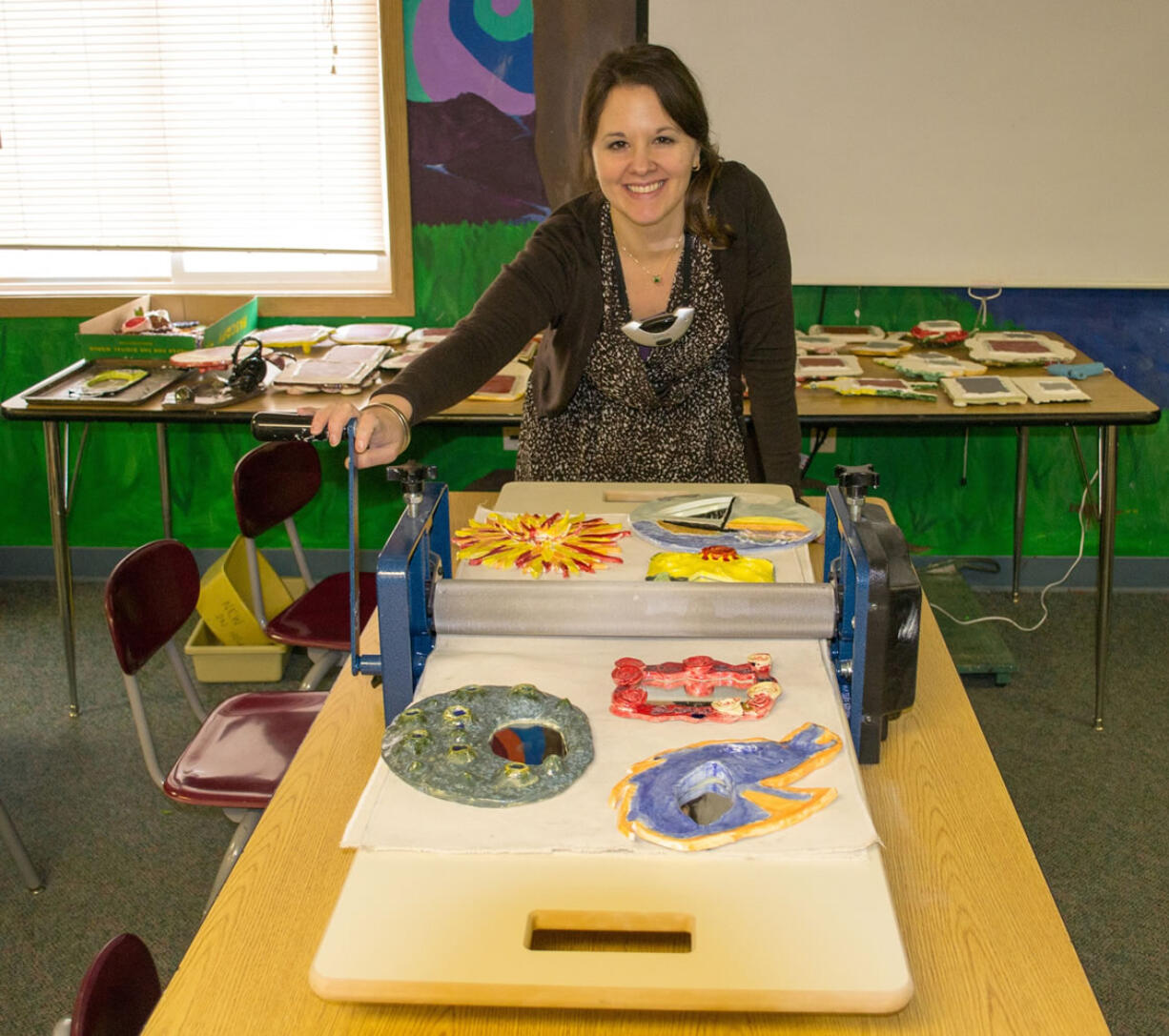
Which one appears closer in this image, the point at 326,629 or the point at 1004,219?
the point at 326,629

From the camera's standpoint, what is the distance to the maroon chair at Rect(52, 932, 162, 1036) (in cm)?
115

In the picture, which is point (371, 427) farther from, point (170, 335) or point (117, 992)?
point (170, 335)

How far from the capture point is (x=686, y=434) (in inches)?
86.4

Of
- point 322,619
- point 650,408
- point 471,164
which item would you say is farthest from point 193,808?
point 471,164

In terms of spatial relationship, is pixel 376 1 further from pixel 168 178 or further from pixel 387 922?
pixel 387 922

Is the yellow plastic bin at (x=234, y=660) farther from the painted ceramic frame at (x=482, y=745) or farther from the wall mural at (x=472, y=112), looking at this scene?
the painted ceramic frame at (x=482, y=745)

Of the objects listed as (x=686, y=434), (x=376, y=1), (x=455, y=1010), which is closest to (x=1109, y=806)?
(x=686, y=434)

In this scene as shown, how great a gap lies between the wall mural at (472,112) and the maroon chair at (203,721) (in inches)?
66.2

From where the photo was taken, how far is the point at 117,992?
1.22 metres

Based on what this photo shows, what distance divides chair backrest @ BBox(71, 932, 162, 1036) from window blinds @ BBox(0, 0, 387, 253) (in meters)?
2.66

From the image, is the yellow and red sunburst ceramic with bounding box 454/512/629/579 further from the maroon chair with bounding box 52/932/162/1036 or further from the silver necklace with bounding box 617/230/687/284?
the maroon chair with bounding box 52/932/162/1036

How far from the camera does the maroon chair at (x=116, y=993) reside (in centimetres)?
115

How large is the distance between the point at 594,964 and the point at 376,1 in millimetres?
3016

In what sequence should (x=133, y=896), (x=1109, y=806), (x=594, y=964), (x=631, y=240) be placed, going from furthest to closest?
(x=1109, y=806), (x=133, y=896), (x=631, y=240), (x=594, y=964)
